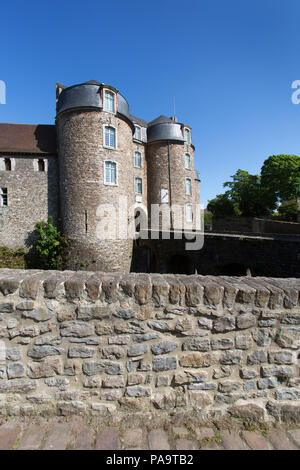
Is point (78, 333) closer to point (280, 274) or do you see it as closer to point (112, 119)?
point (280, 274)

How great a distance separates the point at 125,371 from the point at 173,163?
61.2 ft

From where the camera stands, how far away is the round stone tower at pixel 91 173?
12938 mm

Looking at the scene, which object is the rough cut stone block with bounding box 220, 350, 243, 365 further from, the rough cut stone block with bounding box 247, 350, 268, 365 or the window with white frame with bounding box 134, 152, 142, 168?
the window with white frame with bounding box 134, 152, 142, 168

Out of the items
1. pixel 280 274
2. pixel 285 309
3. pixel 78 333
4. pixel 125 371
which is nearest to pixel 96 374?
pixel 125 371

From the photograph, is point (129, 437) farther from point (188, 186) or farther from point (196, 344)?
point (188, 186)

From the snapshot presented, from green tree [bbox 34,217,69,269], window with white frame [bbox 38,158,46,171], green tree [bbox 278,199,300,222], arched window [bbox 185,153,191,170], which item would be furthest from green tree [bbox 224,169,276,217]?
window with white frame [bbox 38,158,46,171]

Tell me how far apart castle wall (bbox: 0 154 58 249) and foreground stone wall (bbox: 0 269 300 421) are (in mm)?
14835

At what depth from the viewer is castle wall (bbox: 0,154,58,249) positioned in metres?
15.0

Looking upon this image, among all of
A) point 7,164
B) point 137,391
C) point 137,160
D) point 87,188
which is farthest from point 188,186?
point 137,391

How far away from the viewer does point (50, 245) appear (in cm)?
1380

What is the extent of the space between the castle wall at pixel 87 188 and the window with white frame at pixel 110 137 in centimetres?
26

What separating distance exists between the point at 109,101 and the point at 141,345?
596 inches

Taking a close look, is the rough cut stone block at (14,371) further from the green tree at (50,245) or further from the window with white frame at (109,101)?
the window with white frame at (109,101)

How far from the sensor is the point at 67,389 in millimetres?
1772
